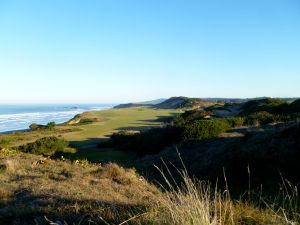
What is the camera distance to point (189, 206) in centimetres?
427

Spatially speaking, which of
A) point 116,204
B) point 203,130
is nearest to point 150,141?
point 203,130

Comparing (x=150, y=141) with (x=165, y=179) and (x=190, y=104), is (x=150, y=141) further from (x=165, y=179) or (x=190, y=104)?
(x=190, y=104)

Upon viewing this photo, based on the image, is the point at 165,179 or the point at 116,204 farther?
the point at 116,204

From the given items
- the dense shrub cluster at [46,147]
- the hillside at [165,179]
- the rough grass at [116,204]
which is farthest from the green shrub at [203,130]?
the rough grass at [116,204]

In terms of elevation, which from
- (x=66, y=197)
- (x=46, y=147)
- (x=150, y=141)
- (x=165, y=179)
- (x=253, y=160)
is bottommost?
(x=46, y=147)

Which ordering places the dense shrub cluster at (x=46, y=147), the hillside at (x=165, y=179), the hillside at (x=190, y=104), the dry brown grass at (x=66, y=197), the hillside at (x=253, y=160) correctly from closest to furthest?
the hillside at (x=165, y=179) → the dry brown grass at (x=66, y=197) → the hillside at (x=253, y=160) → the dense shrub cluster at (x=46, y=147) → the hillside at (x=190, y=104)

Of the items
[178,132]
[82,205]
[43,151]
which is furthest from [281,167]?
[43,151]

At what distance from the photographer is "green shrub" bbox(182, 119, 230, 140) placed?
28.2m

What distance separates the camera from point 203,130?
28.5 m

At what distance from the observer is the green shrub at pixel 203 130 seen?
1110 inches

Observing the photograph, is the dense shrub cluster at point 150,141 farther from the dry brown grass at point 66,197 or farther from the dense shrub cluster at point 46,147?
the dry brown grass at point 66,197

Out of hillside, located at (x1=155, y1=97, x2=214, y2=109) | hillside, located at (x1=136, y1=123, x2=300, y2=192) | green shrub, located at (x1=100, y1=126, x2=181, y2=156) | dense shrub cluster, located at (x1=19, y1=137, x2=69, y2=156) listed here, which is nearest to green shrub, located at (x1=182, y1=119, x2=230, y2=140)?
green shrub, located at (x1=100, y1=126, x2=181, y2=156)

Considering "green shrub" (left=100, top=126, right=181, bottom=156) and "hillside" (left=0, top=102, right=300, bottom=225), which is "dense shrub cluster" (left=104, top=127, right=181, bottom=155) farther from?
"hillside" (left=0, top=102, right=300, bottom=225)

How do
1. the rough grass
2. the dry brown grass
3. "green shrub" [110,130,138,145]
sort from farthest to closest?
"green shrub" [110,130,138,145]
the dry brown grass
the rough grass
